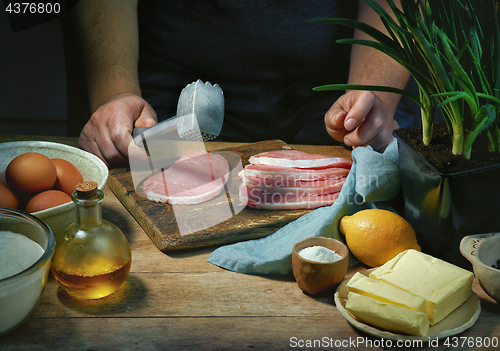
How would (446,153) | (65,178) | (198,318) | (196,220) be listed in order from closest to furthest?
(198,318)
(446,153)
(65,178)
(196,220)

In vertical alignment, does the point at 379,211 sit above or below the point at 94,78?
Result: below

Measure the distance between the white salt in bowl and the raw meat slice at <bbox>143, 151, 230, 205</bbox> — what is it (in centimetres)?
→ 45

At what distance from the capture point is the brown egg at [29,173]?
839 millimetres

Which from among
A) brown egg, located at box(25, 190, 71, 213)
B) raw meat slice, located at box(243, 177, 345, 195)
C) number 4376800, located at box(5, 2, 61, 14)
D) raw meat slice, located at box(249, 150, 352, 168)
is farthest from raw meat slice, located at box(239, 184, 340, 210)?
number 4376800, located at box(5, 2, 61, 14)

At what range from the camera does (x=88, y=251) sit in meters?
0.69

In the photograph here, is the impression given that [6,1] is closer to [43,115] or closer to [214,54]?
[43,115]

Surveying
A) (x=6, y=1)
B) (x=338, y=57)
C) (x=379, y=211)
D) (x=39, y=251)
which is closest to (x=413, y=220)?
(x=379, y=211)

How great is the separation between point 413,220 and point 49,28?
7.02ft

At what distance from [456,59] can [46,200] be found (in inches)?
32.7

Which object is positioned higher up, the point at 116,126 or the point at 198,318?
the point at 116,126

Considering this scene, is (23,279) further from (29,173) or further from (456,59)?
(456,59)

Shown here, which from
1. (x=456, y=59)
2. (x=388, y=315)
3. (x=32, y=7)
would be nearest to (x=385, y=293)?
(x=388, y=315)

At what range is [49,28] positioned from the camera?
217cm

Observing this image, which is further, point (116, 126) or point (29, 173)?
point (116, 126)
